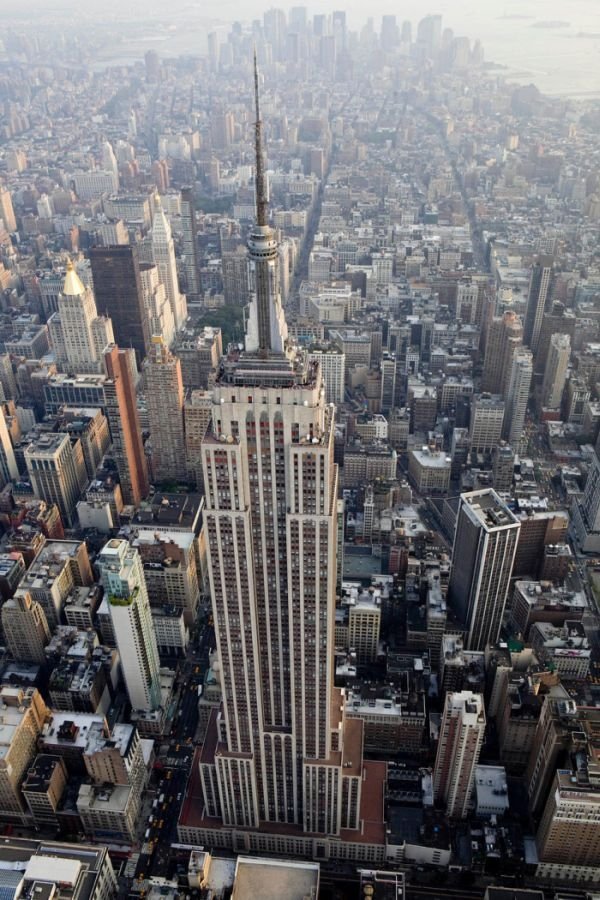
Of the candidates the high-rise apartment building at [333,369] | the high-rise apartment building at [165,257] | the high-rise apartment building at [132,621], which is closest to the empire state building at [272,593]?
the high-rise apartment building at [132,621]

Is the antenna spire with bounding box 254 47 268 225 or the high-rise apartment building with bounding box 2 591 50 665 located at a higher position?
the antenna spire with bounding box 254 47 268 225

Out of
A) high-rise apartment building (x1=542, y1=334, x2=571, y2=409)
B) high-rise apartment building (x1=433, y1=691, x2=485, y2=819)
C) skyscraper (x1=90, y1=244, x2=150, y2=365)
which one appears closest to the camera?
high-rise apartment building (x1=433, y1=691, x2=485, y2=819)

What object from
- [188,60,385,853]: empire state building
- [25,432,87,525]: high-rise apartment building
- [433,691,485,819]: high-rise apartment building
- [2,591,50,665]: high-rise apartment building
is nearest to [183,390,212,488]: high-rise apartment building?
[25,432,87,525]: high-rise apartment building

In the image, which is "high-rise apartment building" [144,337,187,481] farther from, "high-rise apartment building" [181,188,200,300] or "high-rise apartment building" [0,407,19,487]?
"high-rise apartment building" [181,188,200,300]

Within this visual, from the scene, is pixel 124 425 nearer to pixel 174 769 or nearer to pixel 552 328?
pixel 174 769

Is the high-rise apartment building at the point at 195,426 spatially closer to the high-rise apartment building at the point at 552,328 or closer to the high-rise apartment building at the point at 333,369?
the high-rise apartment building at the point at 333,369

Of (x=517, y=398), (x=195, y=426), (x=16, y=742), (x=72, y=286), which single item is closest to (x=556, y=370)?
(x=517, y=398)
